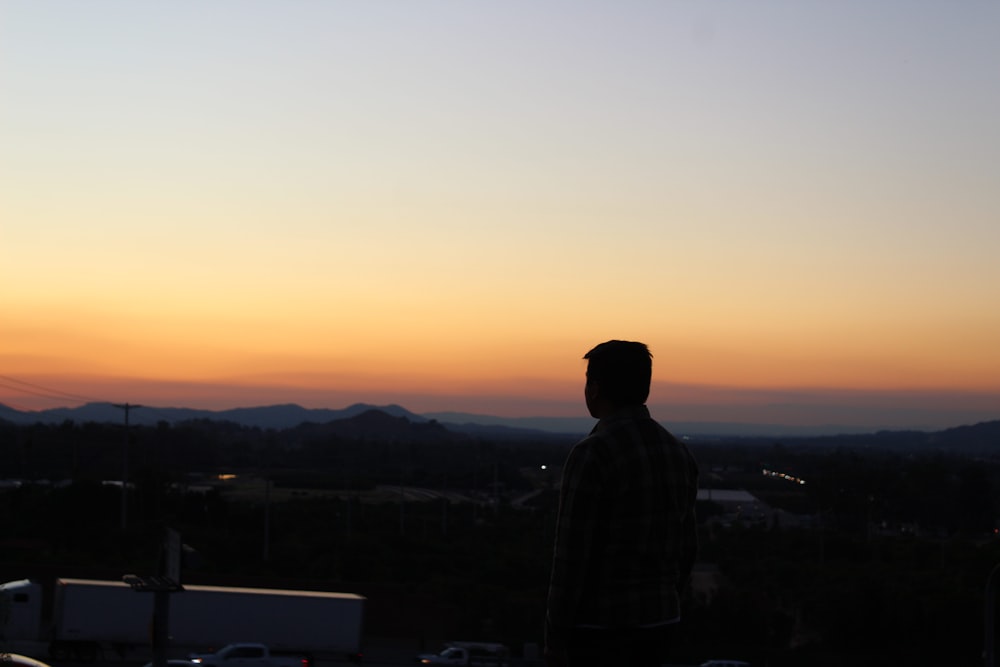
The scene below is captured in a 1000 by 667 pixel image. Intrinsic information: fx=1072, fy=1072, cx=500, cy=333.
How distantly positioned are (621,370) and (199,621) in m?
21.7

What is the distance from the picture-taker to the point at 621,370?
342 cm

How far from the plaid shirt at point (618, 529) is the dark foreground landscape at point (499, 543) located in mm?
4111

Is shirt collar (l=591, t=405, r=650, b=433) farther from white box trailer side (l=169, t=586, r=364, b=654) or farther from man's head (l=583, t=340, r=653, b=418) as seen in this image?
white box trailer side (l=169, t=586, r=364, b=654)

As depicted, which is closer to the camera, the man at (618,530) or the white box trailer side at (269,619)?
the man at (618,530)

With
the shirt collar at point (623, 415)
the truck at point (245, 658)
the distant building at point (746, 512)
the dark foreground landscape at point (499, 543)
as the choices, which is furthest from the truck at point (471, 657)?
the distant building at point (746, 512)

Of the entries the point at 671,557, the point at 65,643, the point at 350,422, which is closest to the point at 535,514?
the point at 65,643

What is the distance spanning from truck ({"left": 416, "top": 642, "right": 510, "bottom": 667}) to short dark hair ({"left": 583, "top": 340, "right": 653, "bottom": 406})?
65.4 ft

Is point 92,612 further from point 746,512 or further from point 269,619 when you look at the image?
point 746,512

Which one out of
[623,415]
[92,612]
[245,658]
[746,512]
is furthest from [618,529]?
[746,512]

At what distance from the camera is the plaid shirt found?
3209 millimetres

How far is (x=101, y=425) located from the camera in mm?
74875

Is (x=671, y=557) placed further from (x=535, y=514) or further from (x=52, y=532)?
(x=535, y=514)

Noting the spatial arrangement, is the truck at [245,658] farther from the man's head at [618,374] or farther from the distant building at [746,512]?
the distant building at [746,512]

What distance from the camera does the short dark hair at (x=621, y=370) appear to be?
11.2 ft
